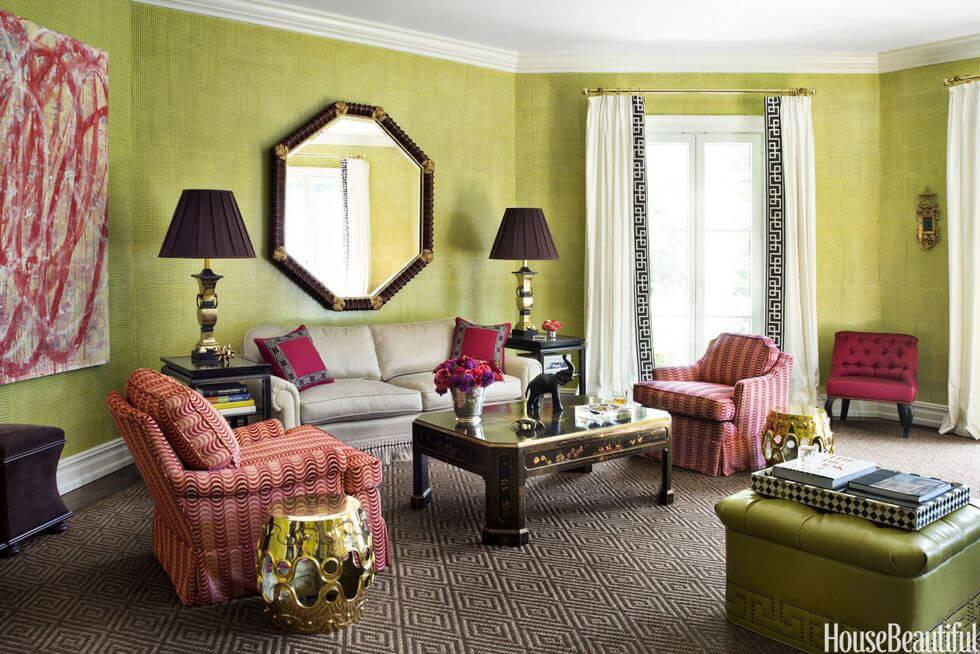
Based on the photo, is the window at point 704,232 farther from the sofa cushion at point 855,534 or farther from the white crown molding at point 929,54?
the sofa cushion at point 855,534

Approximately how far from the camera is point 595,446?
4.32 m

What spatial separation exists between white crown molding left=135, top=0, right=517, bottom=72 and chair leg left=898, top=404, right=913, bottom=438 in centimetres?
427

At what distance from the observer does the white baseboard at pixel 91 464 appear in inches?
195

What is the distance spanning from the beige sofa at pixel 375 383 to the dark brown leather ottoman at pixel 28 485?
1348 mm

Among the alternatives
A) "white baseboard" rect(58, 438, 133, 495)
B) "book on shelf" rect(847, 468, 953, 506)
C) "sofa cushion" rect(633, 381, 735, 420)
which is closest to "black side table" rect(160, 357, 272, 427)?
"white baseboard" rect(58, 438, 133, 495)

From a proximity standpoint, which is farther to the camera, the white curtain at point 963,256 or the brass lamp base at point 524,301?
the brass lamp base at point 524,301

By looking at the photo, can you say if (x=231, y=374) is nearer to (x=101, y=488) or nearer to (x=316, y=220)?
(x=101, y=488)

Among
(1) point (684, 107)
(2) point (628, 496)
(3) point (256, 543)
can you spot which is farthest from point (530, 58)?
(3) point (256, 543)

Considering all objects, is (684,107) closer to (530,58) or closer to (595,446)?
(530,58)

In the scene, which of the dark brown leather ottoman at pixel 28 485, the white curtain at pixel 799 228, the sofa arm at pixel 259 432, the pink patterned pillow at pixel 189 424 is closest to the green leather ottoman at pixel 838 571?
the pink patterned pillow at pixel 189 424

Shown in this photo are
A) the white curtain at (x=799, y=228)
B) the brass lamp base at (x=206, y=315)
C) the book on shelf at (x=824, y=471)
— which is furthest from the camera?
the white curtain at (x=799, y=228)

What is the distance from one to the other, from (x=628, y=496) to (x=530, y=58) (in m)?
4.17

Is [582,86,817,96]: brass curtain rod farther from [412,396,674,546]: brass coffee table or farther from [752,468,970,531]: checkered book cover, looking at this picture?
[752,468,970,531]: checkered book cover

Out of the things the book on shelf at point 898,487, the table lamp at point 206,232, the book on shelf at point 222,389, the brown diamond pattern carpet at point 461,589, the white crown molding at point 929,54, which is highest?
the white crown molding at point 929,54
